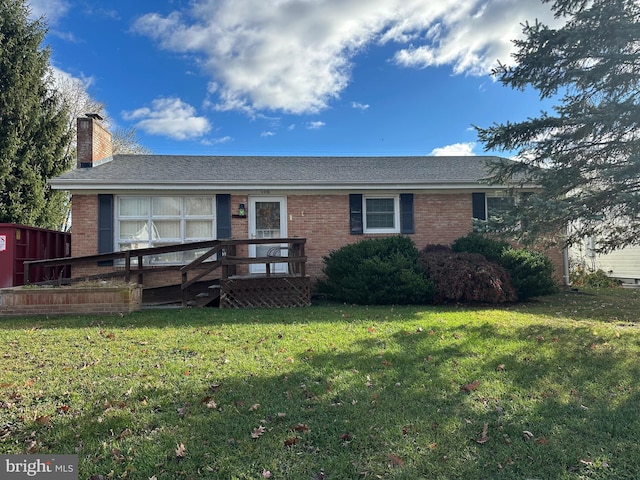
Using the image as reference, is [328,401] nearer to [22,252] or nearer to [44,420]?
[44,420]

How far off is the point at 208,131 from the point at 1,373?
20.0 m

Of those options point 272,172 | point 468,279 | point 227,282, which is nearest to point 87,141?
point 272,172

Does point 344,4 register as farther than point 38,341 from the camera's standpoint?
Yes

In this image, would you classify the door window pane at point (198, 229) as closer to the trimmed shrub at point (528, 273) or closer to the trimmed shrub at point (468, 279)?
the trimmed shrub at point (468, 279)

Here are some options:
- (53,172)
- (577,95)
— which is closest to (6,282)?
(53,172)

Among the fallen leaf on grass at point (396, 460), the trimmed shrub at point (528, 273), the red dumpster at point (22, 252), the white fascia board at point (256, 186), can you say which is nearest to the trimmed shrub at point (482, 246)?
the trimmed shrub at point (528, 273)

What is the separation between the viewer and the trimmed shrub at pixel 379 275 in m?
8.62

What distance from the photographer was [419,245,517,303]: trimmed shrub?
8.31 metres

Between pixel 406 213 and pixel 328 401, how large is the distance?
8531 millimetres

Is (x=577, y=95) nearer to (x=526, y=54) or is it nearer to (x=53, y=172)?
(x=526, y=54)

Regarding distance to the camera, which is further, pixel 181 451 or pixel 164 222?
pixel 164 222

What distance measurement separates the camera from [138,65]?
15.8 metres

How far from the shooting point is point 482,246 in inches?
388

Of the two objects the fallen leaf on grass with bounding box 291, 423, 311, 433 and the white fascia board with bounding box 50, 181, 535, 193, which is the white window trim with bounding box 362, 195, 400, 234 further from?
the fallen leaf on grass with bounding box 291, 423, 311, 433
